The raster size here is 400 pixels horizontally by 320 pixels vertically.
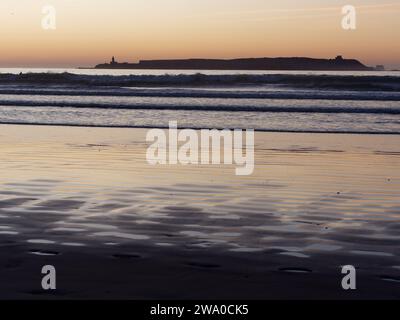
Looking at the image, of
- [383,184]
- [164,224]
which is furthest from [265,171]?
[164,224]

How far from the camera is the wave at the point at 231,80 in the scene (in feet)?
150

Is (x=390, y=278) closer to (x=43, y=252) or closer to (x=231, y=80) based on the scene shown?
(x=43, y=252)

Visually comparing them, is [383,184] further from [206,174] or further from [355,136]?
[355,136]

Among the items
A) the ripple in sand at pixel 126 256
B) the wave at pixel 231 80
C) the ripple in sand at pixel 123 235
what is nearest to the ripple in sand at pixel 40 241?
the ripple in sand at pixel 123 235

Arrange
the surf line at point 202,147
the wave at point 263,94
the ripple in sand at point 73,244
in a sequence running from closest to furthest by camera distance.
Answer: the ripple in sand at point 73,244 → the surf line at point 202,147 → the wave at point 263,94

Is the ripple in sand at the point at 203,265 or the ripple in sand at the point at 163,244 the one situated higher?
the ripple in sand at the point at 163,244

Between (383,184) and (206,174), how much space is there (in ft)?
10.00

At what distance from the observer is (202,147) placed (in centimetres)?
1653

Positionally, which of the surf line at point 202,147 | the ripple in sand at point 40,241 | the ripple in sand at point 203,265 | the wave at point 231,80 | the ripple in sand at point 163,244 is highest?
the wave at point 231,80

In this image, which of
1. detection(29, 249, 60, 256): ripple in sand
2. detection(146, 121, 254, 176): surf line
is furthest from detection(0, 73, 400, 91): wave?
detection(29, 249, 60, 256): ripple in sand

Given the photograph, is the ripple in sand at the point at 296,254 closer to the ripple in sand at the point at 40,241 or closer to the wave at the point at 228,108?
the ripple in sand at the point at 40,241

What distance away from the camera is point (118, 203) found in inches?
380

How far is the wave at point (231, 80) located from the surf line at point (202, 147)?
25330 millimetres

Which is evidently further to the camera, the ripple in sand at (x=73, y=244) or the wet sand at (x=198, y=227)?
the ripple in sand at (x=73, y=244)
